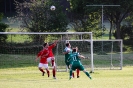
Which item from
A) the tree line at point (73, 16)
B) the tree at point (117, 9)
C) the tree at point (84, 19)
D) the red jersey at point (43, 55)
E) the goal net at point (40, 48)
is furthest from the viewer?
the tree at point (84, 19)

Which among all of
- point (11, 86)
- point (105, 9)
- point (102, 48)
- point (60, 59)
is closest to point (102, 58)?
point (102, 48)

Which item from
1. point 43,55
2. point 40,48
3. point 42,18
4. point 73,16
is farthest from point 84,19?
point 43,55

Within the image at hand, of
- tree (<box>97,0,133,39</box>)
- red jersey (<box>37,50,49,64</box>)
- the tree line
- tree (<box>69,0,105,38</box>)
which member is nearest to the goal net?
the tree line

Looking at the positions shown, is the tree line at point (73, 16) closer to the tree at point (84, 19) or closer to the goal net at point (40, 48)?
the tree at point (84, 19)

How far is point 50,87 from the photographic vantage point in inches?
731

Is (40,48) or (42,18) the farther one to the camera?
(42,18)

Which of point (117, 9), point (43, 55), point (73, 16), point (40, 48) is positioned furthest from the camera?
point (73, 16)

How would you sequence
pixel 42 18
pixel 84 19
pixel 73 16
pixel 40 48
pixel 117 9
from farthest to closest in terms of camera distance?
pixel 73 16
pixel 84 19
pixel 117 9
pixel 42 18
pixel 40 48

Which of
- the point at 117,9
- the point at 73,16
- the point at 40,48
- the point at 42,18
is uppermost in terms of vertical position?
the point at 117,9

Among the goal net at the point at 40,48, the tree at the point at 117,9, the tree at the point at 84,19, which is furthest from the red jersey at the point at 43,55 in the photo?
the tree at the point at 84,19

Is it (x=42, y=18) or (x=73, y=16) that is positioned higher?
(x=73, y=16)

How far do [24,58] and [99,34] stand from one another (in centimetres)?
1471

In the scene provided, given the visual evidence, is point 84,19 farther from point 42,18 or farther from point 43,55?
point 43,55

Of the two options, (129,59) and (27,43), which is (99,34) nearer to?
(129,59)
